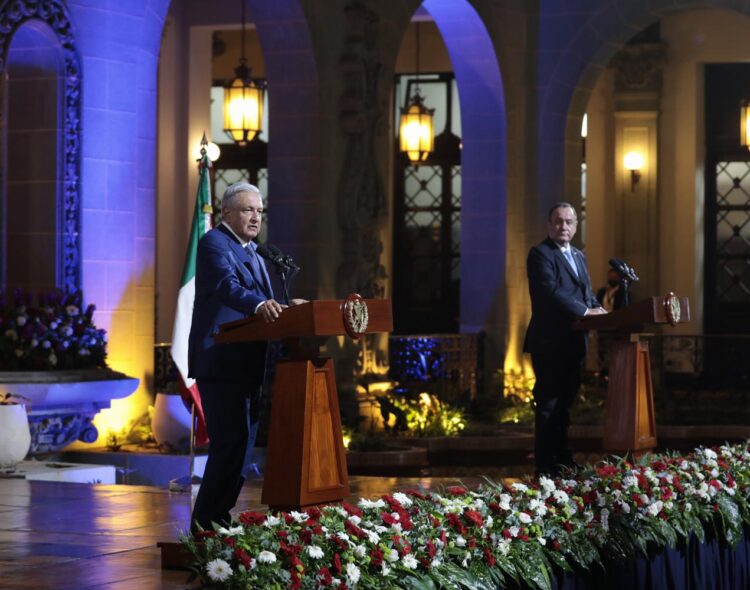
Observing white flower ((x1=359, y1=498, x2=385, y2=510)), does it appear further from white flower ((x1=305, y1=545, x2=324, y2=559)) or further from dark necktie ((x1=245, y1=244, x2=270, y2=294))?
dark necktie ((x1=245, y1=244, x2=270, y2=294))

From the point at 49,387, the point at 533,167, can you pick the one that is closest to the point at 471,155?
the point at 533,167

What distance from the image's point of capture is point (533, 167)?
18750mm

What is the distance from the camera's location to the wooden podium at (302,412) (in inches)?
244

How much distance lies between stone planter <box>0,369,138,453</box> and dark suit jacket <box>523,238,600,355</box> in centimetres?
356

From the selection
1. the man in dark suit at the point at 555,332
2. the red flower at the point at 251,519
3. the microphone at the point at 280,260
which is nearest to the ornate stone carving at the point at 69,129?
the man in dark suit at the point at 555,332

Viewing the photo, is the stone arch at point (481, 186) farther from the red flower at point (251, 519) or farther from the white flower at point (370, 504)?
the red flower at point (251, 519)

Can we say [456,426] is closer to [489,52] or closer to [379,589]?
[489,52]

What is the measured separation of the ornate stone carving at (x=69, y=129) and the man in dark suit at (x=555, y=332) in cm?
399

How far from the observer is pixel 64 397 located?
1145cm

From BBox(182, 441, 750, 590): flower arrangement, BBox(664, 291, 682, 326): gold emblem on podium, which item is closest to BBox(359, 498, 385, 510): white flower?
BBox(182, 441, 750, 590): flower arrangement

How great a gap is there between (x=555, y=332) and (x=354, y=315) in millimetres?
3714

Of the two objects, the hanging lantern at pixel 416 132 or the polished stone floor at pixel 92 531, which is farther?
the hanging lantern at pixel 416 132

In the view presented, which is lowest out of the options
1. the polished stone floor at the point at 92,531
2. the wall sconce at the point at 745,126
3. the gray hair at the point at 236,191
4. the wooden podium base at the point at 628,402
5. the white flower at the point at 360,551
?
the polished stone floor at the point at 92,531

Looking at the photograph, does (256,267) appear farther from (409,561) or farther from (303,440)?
(409,561)
